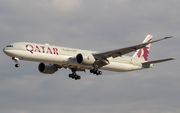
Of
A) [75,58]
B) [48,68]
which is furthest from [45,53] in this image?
[48,68]

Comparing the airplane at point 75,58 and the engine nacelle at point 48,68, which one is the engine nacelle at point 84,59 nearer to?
the airplane at point 75,58

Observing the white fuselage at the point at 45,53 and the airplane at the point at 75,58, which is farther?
the airplane at the point at 75,58

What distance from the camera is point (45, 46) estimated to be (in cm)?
4781

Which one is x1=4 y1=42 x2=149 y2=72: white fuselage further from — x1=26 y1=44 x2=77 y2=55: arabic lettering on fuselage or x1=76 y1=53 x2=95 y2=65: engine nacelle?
x1=76 y1=53 x2=95 y2=65: engine nacelle

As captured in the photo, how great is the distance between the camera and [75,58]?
48906mm

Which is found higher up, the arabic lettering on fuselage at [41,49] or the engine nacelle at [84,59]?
the arabic lettering on fuselage at [41,49]

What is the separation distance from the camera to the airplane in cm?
4582

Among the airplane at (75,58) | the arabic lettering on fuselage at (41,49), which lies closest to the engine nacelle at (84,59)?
the airplane at (75,58)

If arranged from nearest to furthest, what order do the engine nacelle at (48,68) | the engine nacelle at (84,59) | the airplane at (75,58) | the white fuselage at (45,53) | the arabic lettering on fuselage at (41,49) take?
the white fuselage at (45,53) < the airplane at (75,58) < the arabic lettering on fuselage at (41,49) < the engine nacelle at (84,59) < the engine nacelle at (48,68)

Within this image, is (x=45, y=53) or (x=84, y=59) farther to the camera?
(x=84, y=59)

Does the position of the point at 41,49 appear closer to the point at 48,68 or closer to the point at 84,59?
the point at 84,59

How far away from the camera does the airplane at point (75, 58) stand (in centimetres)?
4582

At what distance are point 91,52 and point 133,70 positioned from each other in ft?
29.8

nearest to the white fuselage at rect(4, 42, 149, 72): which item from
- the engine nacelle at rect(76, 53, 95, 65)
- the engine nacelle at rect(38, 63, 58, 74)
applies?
the engine nacelle at rect(76, 53, 95, 65)
